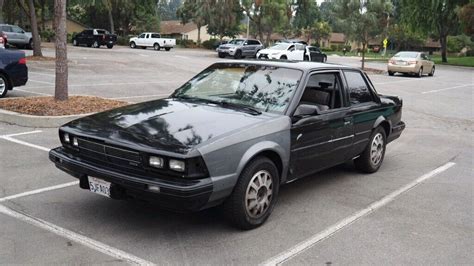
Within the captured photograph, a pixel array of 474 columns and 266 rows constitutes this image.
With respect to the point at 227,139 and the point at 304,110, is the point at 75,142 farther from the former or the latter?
the point at 304,110

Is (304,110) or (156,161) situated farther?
(304,110)

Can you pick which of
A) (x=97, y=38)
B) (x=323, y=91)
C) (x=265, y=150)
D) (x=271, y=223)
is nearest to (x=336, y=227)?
(x=271, y=223)

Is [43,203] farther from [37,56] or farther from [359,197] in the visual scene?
[37,56]

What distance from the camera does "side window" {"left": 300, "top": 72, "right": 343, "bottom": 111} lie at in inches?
215

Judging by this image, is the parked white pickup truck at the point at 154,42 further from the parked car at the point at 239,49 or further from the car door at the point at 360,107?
the car door at the point at 360,107

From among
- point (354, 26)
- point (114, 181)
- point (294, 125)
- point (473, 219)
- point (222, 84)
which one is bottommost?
point (473, 219)

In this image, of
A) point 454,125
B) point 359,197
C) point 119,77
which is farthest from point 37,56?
point 359,197

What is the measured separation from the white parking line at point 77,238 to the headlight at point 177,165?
0.76 m

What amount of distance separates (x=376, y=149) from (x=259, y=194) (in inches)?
112

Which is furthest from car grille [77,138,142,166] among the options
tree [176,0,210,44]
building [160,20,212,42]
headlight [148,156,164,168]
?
building [160,20,212,42]

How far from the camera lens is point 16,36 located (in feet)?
114

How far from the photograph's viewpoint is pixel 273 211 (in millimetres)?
5109

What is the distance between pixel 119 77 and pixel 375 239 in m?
15.7

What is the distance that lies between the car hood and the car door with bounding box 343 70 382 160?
1.69 metres
